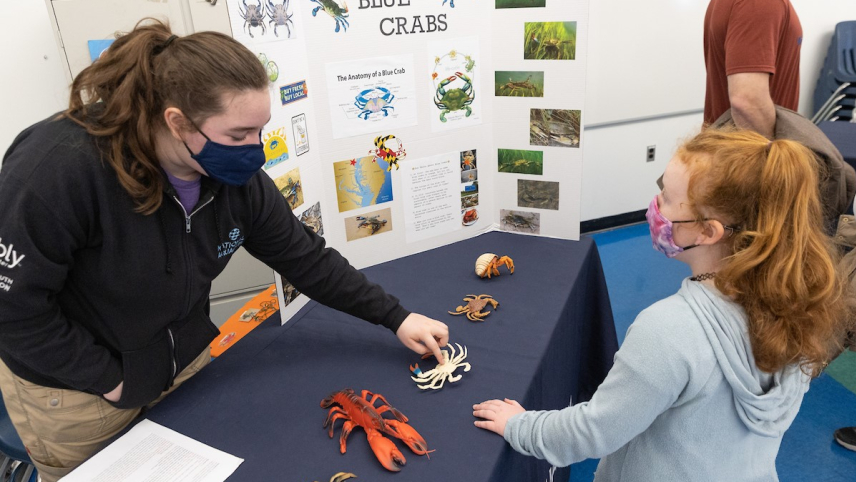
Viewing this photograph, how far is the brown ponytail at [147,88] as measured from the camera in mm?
1099

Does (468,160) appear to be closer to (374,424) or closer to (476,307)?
(476,307)

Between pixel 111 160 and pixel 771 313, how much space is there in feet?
4.04

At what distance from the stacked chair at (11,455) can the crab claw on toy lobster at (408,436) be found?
1065mm

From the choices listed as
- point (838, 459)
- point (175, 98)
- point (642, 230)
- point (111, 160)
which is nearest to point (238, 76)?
point (175, 98)

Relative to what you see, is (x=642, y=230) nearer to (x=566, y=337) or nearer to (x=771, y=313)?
(x=566, y=337)

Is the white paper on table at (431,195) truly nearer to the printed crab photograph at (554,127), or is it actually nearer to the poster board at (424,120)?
the poster board at (424,120)

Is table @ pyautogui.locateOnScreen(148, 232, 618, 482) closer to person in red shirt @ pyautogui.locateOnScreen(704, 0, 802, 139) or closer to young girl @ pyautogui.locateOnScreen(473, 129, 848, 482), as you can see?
young girl @ pyautogui.locateOnScreen(473, 129, 848, 482)

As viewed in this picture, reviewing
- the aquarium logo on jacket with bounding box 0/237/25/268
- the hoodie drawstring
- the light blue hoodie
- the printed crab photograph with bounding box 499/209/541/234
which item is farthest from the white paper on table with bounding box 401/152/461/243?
the aquarium logo on jacket with bounding box 0/237/25/268

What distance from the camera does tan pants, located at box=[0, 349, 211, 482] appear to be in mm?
1308

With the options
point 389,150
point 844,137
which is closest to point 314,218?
point 389,150

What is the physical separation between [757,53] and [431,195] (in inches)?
49.4

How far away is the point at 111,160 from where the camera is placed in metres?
1.12

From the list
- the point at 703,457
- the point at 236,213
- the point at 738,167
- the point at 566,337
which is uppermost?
the point at 738,167

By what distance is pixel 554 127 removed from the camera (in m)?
2.20
